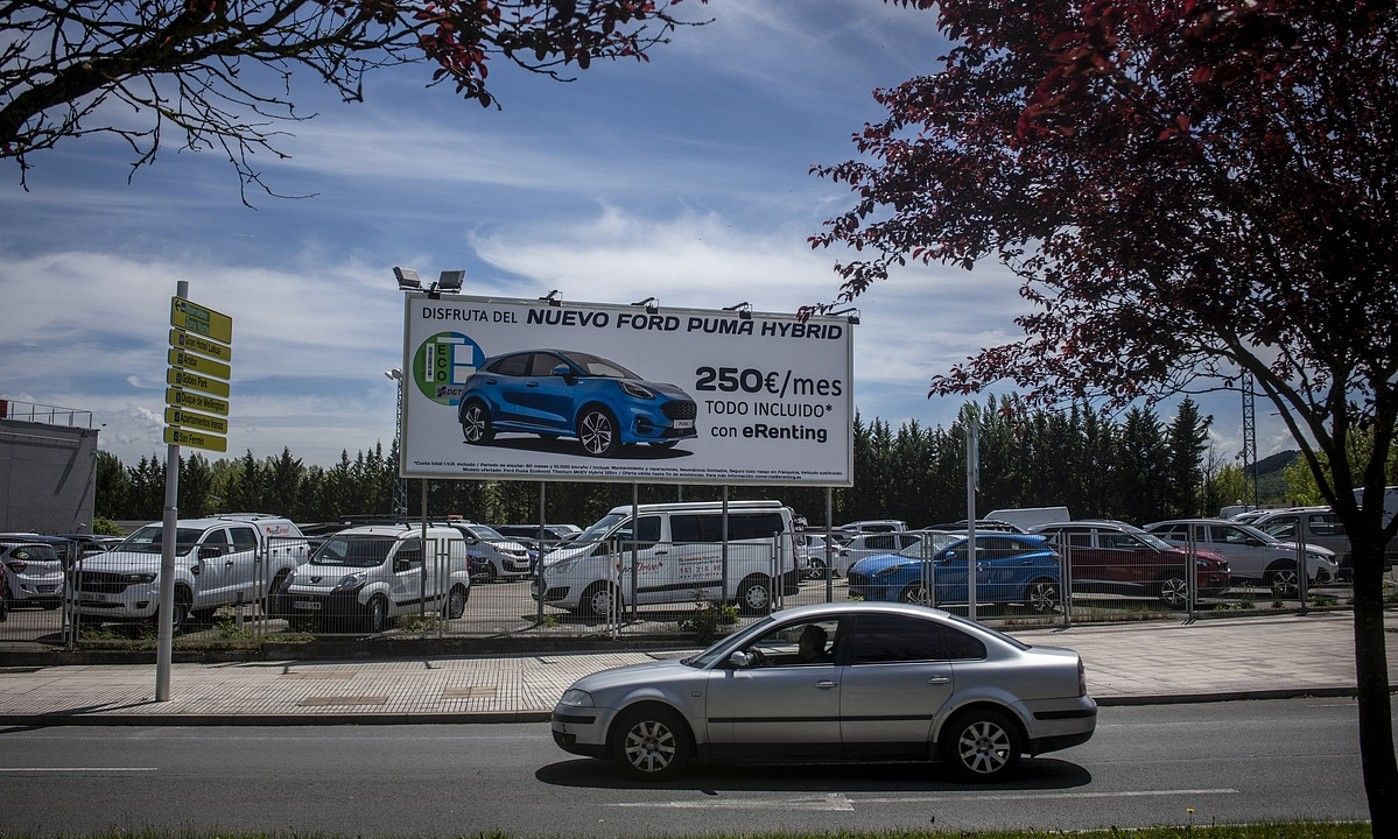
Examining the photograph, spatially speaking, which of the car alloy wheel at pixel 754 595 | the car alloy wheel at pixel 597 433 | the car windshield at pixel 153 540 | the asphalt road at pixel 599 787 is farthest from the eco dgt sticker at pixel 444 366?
the asphalt road at pixel 599 787

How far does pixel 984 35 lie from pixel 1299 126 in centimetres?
167

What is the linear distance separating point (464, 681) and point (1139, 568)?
43.5 ft

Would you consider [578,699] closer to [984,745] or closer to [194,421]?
[984,745]

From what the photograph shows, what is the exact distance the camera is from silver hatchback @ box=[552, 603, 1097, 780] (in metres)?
9.41

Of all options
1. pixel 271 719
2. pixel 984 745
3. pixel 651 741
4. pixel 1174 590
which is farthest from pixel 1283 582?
pixel 271 719

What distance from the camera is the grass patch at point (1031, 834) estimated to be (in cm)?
675

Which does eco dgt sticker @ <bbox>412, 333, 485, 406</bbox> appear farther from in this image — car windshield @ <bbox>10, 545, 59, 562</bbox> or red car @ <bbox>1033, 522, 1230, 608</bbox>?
red car @ <bbox>1033, 522, 1230, 608</bbox>

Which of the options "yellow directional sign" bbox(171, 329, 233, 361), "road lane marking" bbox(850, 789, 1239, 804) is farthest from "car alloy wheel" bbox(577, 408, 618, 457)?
"road lane marking" bbox(850, 789, 1239, 804)

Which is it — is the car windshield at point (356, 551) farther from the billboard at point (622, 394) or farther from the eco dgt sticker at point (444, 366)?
the eco dgt sticker at point (444, 366)

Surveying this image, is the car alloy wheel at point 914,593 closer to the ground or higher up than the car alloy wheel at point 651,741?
higher up

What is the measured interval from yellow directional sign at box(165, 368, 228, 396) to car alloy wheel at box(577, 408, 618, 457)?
24.1 ft

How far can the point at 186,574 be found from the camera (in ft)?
67.3

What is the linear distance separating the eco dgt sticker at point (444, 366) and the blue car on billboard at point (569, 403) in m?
0.20

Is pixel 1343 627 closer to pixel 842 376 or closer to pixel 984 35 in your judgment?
pixel 842 376
